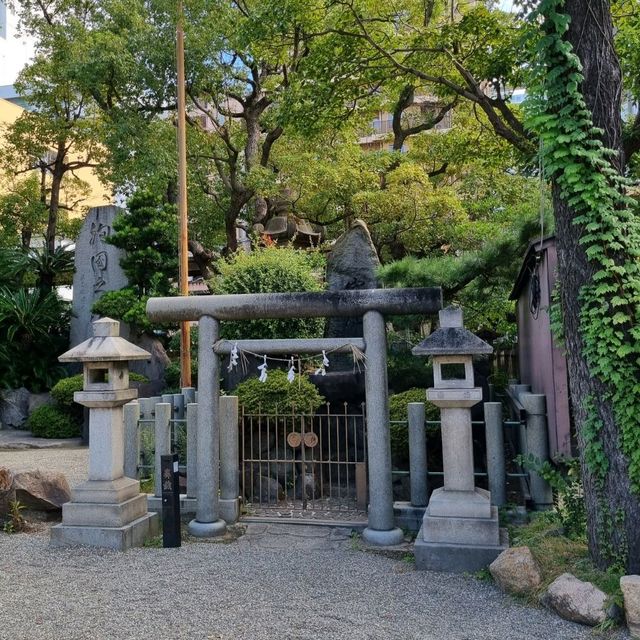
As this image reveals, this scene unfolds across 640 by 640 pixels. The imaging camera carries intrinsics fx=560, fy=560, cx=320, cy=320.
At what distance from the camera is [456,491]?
562cm

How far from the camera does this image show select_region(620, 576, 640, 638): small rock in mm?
3793

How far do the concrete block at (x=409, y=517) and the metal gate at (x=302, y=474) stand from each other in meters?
0.55

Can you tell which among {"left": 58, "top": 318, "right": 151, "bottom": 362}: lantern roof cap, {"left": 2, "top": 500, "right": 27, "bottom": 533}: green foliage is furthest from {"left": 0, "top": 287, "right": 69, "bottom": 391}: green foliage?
{"left": 58, "top": 318, "right": 151, "bottom": 362}: lantern roof cap

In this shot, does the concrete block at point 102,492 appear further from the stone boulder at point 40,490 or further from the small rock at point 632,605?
the small rock at point 632,605

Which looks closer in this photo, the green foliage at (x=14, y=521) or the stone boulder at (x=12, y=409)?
the green foliage at (x=14, y=521)

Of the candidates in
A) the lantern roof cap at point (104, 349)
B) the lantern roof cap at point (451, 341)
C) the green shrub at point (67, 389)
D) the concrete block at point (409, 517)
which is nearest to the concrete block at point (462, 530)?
the concrete block at point (409, 517)

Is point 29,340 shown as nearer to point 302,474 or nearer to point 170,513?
point 170,513

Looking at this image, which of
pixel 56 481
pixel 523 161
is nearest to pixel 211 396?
pixel 56 481

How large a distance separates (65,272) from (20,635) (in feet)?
52.4

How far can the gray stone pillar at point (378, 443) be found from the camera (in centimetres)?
618

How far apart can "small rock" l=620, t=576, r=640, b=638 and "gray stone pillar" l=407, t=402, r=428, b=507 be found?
2875 mm

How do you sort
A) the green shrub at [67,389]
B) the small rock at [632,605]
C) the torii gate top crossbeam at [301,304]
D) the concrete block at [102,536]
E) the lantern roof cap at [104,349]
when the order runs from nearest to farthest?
the small rock at [632,605]
the concrete block at [102,536]
the torii gate top crossbeam at [301,304]
the lantern roof cap at [104,349]
the green shrub at [67,389]

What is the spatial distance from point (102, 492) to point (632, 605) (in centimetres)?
513

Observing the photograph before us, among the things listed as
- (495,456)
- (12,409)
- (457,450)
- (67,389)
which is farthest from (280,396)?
(12,409)
